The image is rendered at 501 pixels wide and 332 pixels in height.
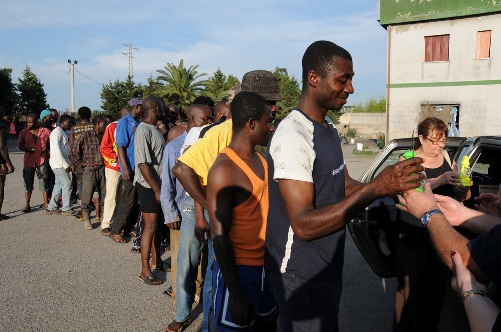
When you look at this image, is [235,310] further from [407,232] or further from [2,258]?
[2,258]

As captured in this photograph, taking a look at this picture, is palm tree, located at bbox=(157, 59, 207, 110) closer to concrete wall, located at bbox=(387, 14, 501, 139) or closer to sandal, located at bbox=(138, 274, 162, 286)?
concrete wall, located at bbox=(387, 14, 501, 139)

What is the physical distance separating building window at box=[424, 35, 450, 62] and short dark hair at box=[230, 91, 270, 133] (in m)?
26.5

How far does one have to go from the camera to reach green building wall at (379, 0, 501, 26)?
2473 centimetres

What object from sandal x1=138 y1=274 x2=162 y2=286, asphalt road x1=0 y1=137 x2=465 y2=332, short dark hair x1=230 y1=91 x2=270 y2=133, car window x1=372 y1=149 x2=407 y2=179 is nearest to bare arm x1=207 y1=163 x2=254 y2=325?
short dark hair x1=230 y1=91 x2=270 y2=133

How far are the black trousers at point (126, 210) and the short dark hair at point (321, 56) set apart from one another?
5.10m

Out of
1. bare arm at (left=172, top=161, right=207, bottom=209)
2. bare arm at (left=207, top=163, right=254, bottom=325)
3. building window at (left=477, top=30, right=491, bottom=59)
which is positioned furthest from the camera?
building window at (left=477, top=30, right=491, bottom=59)

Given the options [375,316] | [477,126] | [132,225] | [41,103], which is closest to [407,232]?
[375,316]

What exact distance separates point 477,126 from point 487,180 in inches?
906

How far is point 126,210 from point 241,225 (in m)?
4.96

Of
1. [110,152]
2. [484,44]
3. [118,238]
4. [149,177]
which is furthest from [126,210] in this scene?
[484,44]

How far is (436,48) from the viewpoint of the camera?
1043 inches

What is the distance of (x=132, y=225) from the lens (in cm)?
771

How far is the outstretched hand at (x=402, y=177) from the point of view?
1.97 metres

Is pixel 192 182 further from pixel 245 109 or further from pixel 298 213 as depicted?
pixel 298 213
